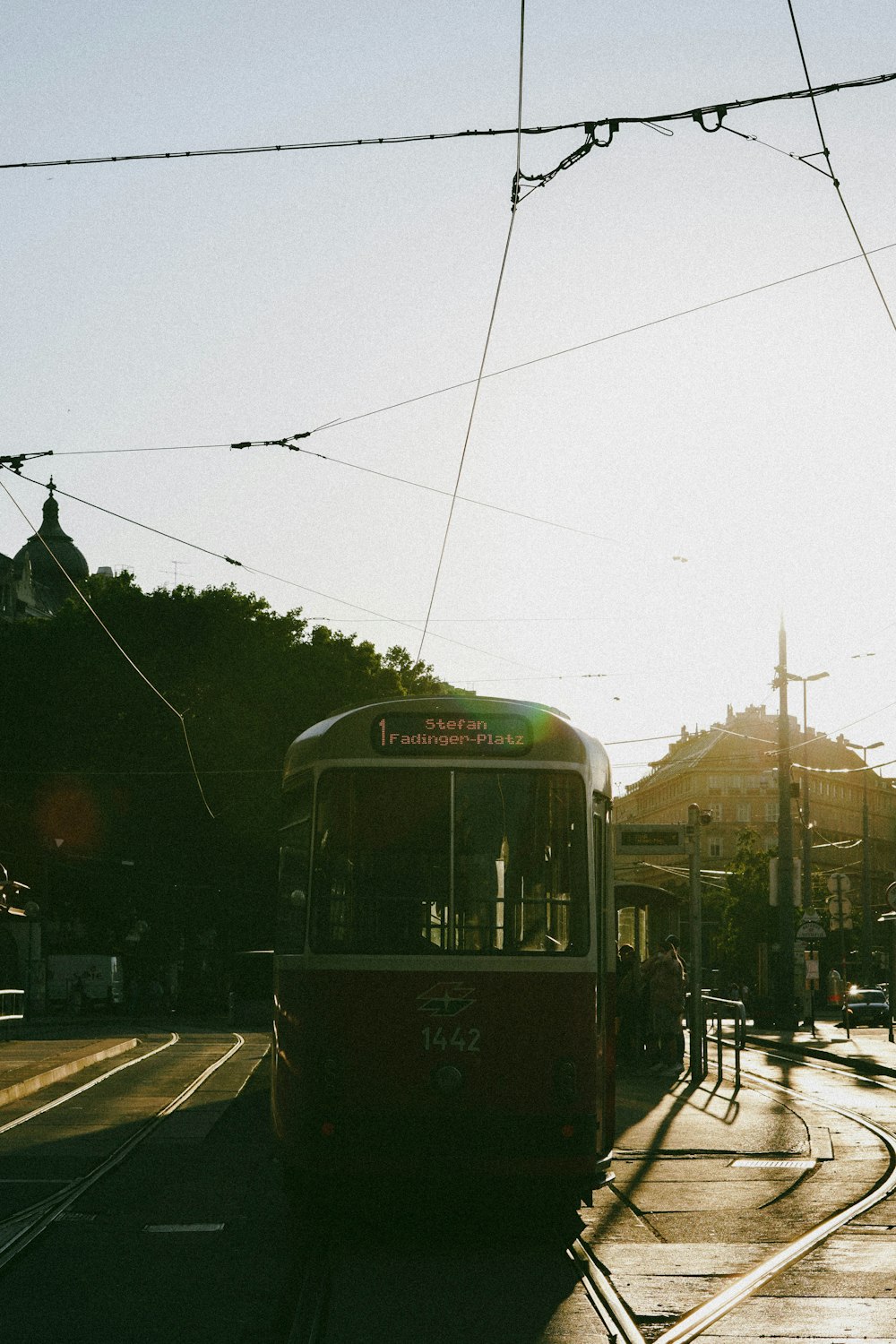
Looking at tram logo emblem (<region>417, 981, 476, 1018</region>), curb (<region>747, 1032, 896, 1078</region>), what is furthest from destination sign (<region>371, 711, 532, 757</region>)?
curb (<region>747, 1032, 896, 1078</region>)

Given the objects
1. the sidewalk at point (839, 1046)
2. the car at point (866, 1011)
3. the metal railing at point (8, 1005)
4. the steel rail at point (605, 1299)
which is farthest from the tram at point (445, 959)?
the car at point (866, 1011)

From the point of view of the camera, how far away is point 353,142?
12.5m

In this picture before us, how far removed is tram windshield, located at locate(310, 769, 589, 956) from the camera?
9.63 metres

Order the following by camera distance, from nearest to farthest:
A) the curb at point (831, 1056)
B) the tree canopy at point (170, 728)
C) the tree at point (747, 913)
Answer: the curb at point (831, 1056)
the tree canopy at point (170, 728)
the tree at point (747, 913)

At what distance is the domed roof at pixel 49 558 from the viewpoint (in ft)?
365

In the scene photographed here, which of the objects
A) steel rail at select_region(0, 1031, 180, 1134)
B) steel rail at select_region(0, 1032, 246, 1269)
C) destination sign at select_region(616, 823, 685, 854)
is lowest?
steel rail at select_region(0, 1031, 180, 1134)

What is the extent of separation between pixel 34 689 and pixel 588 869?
42.6 m

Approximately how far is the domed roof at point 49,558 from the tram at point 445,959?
101524mm

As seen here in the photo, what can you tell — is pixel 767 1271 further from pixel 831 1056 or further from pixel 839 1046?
pixel 839 1046

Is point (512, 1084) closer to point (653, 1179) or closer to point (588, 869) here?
point (588, 869)

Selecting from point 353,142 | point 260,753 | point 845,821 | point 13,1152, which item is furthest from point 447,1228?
point 845,821

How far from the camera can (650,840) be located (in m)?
20.4

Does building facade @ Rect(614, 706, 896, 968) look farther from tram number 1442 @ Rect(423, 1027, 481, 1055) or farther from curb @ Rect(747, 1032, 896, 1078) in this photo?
tram number 1442 @ Rect(423, 1027, 481, 1055)

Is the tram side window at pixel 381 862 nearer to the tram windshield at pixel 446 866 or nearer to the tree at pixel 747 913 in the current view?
the tram windshield at pixel 446 866
